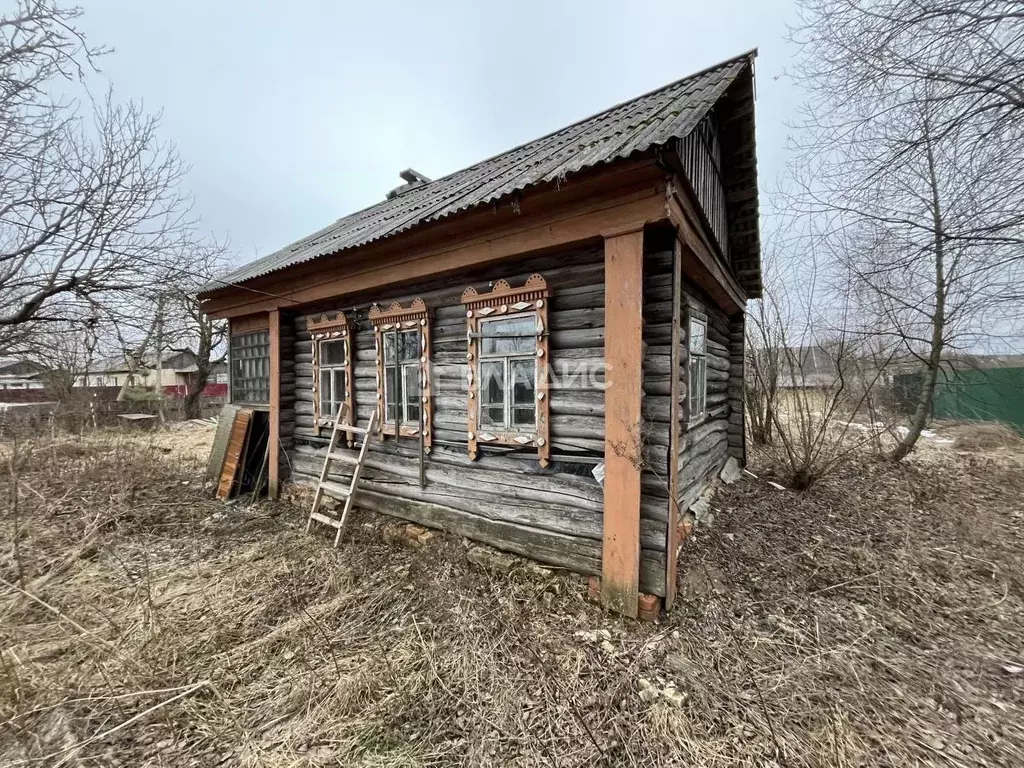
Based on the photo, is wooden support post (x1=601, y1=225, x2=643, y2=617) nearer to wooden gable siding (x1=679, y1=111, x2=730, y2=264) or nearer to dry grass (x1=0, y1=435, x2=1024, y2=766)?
dry grass (x1=0, y1=435, x2=1024, y2=766)

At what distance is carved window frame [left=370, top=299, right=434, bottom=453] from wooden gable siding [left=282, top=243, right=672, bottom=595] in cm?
9

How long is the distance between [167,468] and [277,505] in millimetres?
4130

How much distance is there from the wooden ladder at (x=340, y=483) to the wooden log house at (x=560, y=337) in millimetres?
215

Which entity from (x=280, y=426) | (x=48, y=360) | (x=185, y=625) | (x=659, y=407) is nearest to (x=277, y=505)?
(x=280, y=426)

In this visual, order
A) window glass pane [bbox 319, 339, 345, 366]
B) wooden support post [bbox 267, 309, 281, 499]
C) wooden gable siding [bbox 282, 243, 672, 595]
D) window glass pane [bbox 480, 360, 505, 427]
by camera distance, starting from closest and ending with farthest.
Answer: wooden gable siding [bbox 282, 243, 672, 595]
window glass pane [bbox 480, 360, 505, 427]
window glass pane [bbox 319, 339, 345, 366]
wooden support post [bbox 267, 309, 281, 499]

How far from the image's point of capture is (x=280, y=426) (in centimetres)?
652

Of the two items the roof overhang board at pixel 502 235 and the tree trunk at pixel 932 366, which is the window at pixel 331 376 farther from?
the tree trunk at pixel 932 366

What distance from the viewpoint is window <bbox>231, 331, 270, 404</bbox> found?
7.12 metres

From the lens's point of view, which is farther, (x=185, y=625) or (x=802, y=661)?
(x=185, y=625)

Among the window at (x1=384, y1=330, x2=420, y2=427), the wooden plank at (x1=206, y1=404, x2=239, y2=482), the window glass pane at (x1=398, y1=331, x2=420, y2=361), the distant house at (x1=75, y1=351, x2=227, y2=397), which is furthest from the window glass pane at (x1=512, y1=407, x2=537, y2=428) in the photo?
the distant house at (x1=75, y1=351, x2=227, y2=397)

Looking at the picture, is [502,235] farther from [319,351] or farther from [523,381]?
[319,351]

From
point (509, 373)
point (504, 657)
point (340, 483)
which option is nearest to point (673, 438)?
point (509, 373)

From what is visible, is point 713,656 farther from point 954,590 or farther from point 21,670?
point 21,670

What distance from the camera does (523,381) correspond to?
155 inches
